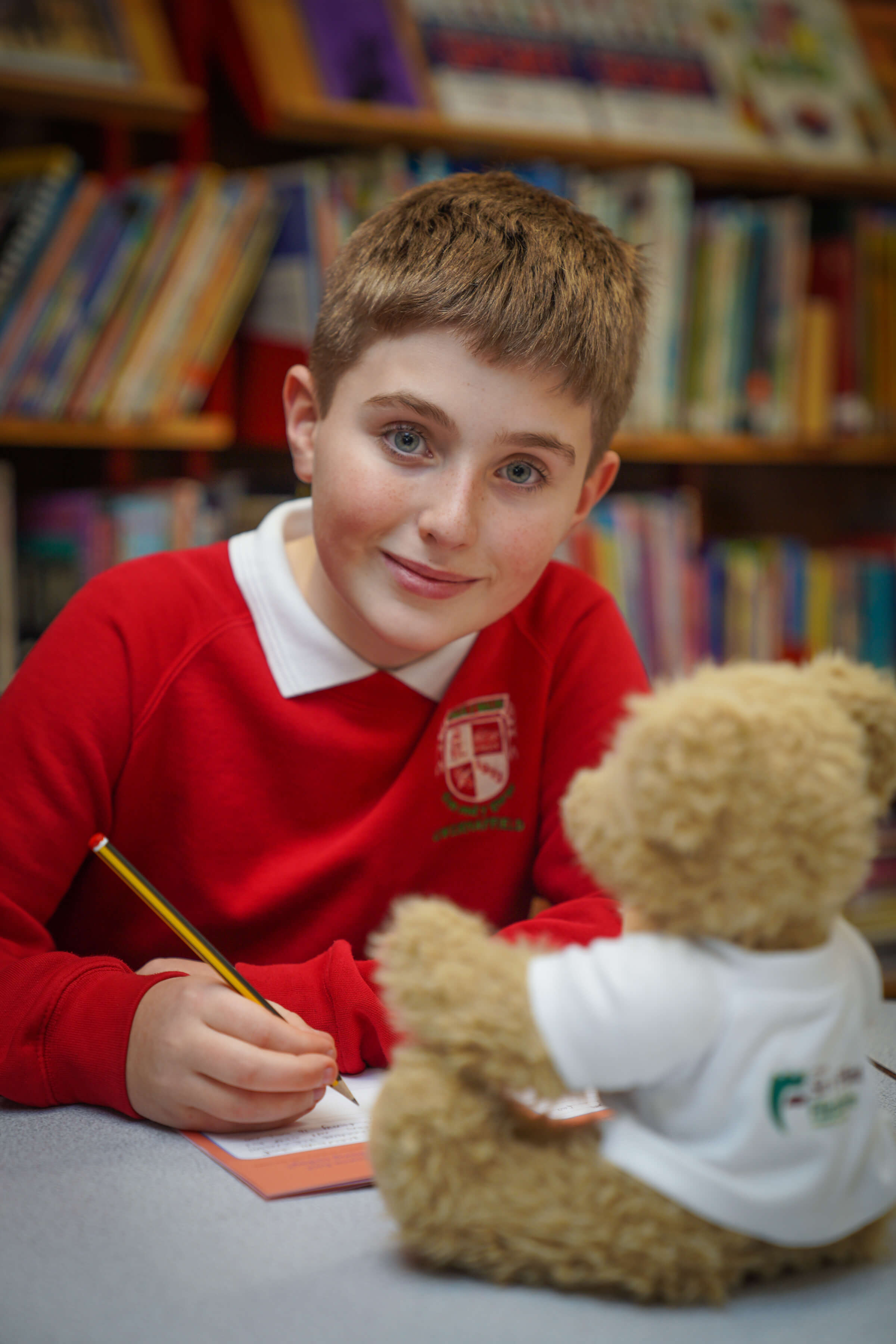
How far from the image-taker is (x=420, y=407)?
2.51ft

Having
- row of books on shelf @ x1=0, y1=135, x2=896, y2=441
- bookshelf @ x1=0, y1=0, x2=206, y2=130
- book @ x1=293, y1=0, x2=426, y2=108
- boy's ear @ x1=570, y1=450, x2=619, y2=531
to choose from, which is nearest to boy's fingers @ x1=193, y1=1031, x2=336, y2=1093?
boy's ear @ x1=570, y1=450, x2=619, y2=531

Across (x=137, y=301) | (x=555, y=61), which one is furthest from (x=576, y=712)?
(x=555, y=61)

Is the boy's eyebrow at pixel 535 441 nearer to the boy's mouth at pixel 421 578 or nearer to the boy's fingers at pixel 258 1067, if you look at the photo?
the boy's mouth at pixel 421 578

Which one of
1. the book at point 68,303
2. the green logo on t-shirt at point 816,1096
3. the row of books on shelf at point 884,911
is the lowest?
the row of books on shelf at point 884,911

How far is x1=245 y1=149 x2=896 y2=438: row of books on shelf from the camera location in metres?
1.66

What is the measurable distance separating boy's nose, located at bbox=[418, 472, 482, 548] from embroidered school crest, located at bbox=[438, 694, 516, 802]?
0.23m

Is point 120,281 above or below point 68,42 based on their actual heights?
below

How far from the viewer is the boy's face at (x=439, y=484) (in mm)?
768

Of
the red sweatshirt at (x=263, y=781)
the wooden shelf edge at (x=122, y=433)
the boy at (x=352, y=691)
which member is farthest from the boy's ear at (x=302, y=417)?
the wooden shelf edge at (x=122, y=433)

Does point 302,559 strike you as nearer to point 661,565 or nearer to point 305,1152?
point 305,1152

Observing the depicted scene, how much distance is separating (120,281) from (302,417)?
0.75 metres

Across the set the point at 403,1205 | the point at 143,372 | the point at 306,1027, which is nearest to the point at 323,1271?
the point at 403,1205

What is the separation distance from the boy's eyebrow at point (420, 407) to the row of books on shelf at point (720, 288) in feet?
3.00

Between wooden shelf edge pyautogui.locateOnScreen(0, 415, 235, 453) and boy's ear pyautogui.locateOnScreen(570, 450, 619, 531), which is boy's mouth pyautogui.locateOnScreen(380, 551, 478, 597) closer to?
boy's ear pyautogui.locateOnScreen(570, 450, 619, 531)
